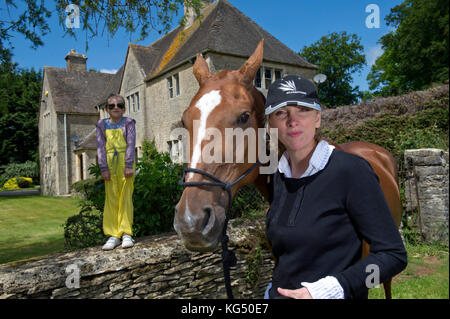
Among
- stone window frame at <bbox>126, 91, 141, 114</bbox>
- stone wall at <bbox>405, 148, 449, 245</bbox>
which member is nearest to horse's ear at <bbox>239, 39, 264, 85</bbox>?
stone wall at <bbox>405, 148, 449, 245</bbox>

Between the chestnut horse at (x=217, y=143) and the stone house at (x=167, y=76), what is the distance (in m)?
13.8

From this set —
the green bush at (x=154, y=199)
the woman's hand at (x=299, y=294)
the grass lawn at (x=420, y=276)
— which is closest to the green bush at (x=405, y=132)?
the grass lawn at (x=420, y=276)

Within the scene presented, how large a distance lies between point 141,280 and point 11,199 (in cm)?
344

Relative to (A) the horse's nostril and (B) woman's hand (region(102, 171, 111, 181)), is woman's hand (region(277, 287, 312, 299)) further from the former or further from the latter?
(B) woman's hand (region(102, 171, 111, 181))

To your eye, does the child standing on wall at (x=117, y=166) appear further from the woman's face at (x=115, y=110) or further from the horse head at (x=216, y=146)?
the horse head at (x=216, y=146)

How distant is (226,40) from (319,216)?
62.1 ft

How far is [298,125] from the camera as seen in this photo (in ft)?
4.62

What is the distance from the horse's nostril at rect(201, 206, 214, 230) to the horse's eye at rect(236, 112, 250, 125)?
1.94 feet

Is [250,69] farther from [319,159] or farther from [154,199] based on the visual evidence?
[154,199]

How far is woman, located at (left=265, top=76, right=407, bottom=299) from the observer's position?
3.93 ft

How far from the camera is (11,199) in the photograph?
546cm

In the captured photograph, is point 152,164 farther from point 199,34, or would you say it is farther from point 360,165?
point 199,34
